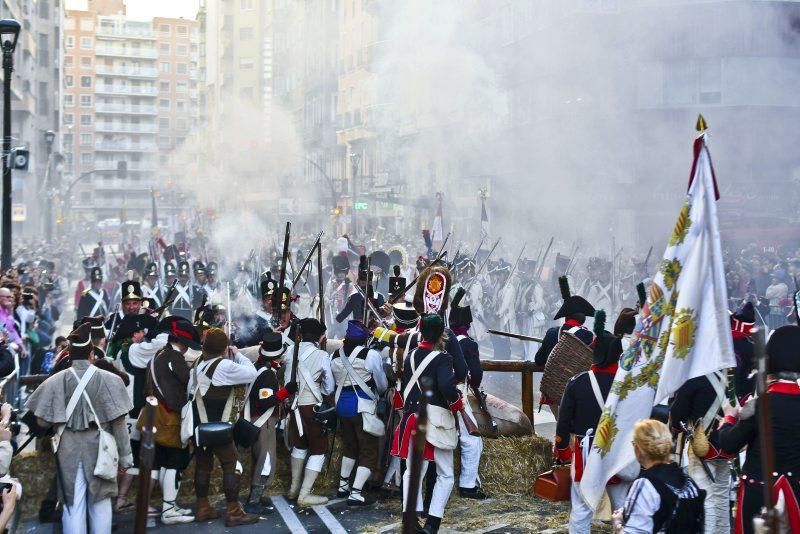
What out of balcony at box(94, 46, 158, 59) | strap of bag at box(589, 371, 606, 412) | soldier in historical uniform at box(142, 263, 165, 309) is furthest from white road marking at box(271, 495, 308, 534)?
balcony at box(94, 46, 158, 59)

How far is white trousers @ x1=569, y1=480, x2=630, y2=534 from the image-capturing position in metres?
5.44

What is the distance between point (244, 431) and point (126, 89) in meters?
121

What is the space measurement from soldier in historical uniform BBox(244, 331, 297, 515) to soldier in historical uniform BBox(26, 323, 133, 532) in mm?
1062

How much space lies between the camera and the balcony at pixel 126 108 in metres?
120

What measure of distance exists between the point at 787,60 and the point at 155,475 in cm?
2786

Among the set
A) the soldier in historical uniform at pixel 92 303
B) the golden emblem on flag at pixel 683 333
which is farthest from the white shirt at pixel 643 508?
the soldier in historical uniform at pixel 92 303

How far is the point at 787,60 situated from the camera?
30688 millimetres

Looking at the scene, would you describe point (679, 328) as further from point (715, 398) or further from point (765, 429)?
point (765, 429)

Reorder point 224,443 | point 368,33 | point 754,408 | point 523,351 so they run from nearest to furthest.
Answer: point 754,408
point 224,443
point 523,351
point 368,33

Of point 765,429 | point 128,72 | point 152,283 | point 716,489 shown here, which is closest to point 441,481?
point 716,489

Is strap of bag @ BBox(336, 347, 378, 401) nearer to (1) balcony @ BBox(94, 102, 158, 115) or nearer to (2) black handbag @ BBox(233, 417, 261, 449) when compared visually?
(2) black handbag @ BBox(233, 417, 261, 449)

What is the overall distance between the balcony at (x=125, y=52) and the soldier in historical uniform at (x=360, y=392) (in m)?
→ 122

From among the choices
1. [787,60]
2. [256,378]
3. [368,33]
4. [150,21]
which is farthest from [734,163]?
[150,21]

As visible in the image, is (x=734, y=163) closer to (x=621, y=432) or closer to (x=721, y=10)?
(x=721, y=10)
